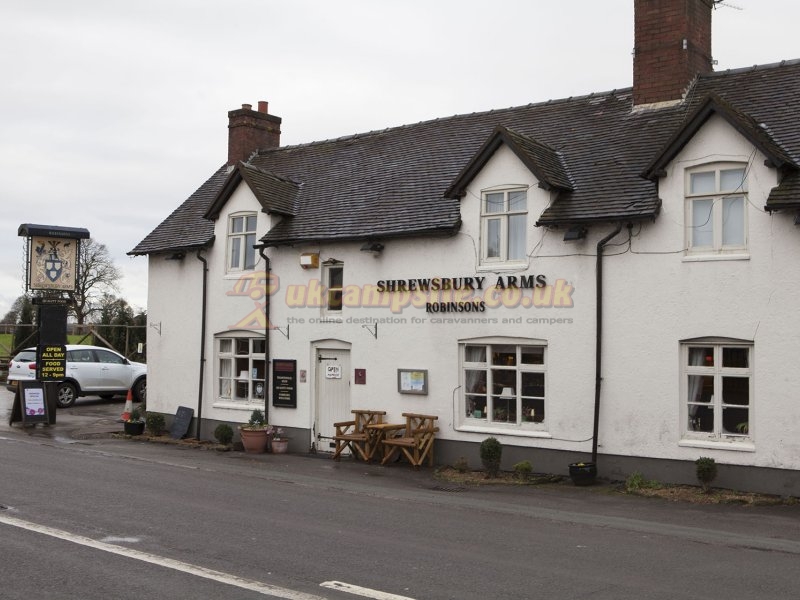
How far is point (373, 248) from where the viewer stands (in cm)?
1752

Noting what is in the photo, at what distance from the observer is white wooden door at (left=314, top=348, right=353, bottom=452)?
60.3 feet

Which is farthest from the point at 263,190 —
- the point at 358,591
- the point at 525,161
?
the point at 358,591

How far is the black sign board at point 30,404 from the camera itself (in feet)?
71.8

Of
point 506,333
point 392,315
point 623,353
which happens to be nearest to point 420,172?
point 392,315

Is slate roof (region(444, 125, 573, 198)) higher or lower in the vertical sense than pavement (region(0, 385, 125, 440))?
higher

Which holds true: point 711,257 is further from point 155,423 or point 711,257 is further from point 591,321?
point 155,423

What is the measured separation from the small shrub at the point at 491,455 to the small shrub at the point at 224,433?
673cm

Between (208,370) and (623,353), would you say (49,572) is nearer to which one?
(623,353)

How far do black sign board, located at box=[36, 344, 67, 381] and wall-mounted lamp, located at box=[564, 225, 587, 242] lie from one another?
14.4 metres

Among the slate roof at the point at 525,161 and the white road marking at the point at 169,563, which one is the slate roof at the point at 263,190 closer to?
the slate roof at the point at 525,161

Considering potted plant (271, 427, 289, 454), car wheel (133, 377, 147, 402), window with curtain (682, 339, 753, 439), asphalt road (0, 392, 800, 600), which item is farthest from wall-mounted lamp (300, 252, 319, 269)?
car wheel (133, 377, 147, 402)

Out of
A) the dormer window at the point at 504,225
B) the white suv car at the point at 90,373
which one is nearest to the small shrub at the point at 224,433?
the dormer window at the point at 504,225

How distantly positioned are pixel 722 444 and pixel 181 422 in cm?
1283

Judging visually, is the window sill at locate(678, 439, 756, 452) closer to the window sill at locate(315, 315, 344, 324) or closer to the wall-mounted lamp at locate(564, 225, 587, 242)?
the wall-mounted lamp at locate(564, 225, 587, 242)
